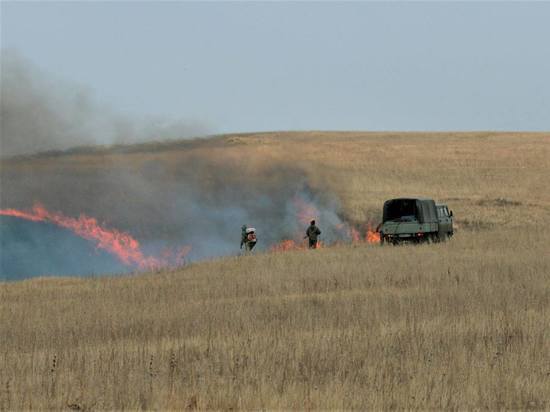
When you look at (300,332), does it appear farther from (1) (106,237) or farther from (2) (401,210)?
(1) (106,237)

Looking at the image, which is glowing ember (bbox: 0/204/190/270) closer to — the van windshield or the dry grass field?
the van windshield

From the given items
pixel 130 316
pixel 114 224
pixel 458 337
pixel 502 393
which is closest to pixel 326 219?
pixel 114 224

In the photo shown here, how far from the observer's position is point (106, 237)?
48125mm

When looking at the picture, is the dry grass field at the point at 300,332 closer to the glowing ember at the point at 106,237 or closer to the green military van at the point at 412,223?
the green military van at the point at 412,223

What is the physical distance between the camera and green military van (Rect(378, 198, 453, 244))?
37.1 m

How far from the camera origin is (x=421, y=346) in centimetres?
1272

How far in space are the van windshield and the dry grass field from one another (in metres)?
2.10

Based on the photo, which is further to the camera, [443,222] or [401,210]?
[443,222]

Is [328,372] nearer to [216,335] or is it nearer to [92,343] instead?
[216,335]

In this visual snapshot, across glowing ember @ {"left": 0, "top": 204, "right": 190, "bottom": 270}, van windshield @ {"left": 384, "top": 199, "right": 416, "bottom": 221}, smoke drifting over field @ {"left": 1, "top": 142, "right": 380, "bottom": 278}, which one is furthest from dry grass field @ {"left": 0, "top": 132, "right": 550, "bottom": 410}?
smoke drifting over field @ {"left": 1, "top": 142, "right": 380, "bottom": 278}

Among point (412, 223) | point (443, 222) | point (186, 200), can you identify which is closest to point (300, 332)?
point (412, 223)

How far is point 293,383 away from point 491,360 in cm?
279

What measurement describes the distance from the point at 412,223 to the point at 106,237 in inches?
687

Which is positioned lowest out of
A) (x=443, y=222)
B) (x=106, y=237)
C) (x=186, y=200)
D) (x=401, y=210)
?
(x=443, y=222)
